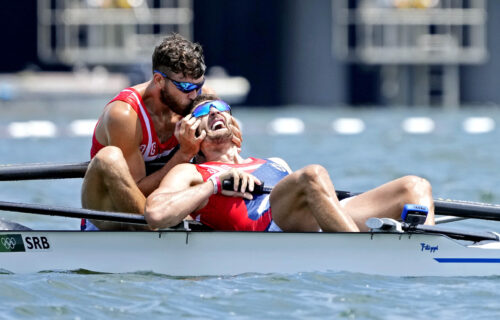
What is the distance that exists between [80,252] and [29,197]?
6680 millimetres

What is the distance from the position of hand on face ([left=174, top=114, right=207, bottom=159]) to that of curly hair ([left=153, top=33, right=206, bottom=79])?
283mm

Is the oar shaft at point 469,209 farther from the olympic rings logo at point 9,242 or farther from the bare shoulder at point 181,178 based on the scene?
the olympic rings logo at point 9,242

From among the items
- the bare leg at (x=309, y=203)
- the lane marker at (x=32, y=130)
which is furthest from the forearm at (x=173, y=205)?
the lane marker at (x=32, y=130)

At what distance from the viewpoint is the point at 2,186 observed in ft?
45.1

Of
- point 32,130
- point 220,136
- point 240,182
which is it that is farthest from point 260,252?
point 32,130

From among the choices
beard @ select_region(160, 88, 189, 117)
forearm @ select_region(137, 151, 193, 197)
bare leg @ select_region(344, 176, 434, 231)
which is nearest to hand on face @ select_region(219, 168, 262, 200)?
forearm @ select_region(137, 151, 193, 197)

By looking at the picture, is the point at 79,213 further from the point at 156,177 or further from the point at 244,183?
the point at 244,183

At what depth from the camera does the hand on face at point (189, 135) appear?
6.49 meters

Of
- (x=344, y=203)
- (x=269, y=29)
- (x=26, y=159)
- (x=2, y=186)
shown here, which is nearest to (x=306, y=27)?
(x=269, y=29)

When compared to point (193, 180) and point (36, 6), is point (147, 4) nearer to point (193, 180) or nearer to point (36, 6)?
point (36, 6)

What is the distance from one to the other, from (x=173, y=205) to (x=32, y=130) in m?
18.9

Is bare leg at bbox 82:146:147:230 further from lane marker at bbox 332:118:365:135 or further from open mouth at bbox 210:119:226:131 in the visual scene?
lane marker at bbox 332:118:365:135

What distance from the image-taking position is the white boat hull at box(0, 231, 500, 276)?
245 inches

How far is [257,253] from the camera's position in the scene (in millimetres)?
6266
